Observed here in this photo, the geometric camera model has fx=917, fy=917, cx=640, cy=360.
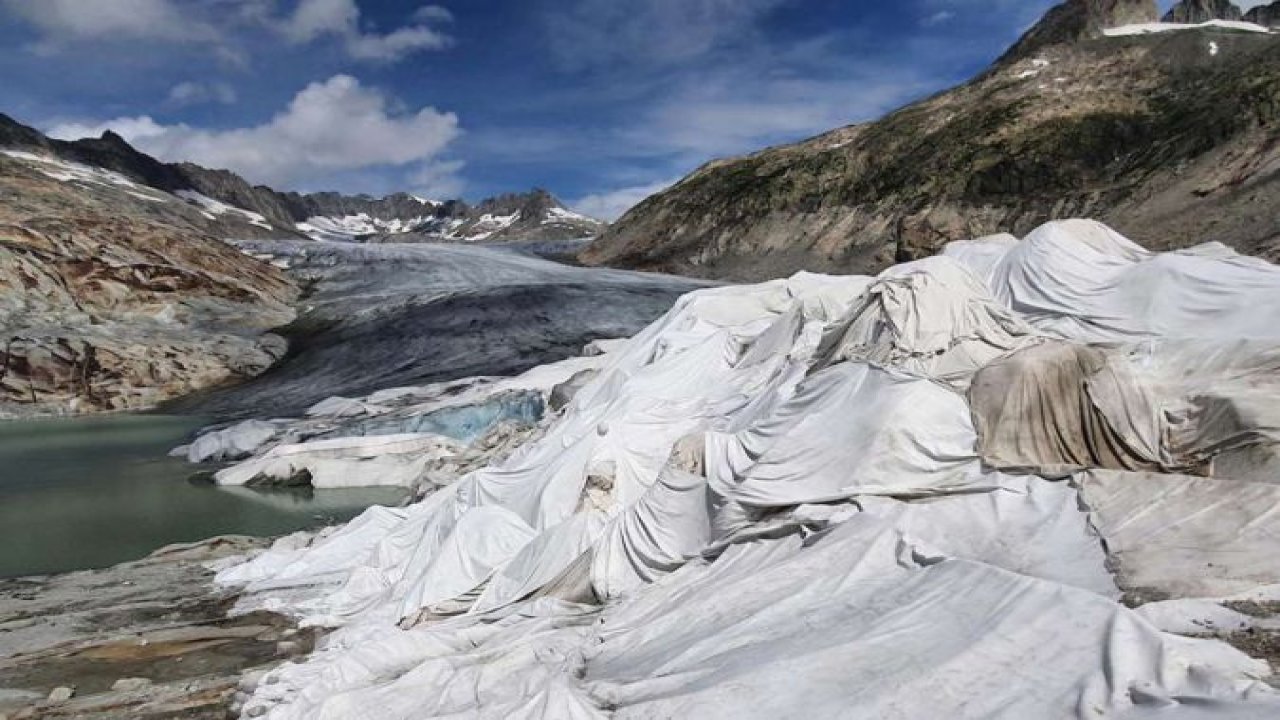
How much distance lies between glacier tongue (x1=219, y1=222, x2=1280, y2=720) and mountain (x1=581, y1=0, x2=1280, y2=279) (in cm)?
2145

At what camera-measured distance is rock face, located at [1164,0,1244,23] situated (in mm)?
73750

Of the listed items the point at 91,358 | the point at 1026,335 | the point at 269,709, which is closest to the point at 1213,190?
the point at 1026,335

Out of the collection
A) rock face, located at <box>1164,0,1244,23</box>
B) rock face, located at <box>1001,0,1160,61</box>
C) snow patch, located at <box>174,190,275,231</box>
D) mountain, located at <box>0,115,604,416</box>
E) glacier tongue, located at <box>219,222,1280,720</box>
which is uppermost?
snow patch, located at <box>174,190,275,231</box>

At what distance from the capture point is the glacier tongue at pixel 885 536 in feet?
14.8

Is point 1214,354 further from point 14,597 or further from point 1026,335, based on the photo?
point 14,597

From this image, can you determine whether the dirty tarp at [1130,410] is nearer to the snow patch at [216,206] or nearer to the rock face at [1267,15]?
the rock face at [1267,15]

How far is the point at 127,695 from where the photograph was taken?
8414mm

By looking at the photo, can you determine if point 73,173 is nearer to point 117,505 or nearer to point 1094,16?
point 117,505

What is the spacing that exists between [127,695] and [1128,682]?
328 inches

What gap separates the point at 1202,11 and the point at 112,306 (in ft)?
265

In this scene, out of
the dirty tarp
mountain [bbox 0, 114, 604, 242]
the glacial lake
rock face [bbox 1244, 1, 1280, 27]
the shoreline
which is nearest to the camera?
the dirty tarp

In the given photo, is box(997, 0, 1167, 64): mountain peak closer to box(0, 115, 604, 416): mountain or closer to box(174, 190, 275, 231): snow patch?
box(0, 115, 604, 416): mountain

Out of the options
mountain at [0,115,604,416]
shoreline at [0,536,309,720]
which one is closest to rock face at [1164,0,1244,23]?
mountain at [0,115,604,416]

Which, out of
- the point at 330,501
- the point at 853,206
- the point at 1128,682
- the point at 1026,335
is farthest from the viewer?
the point at 853,206
